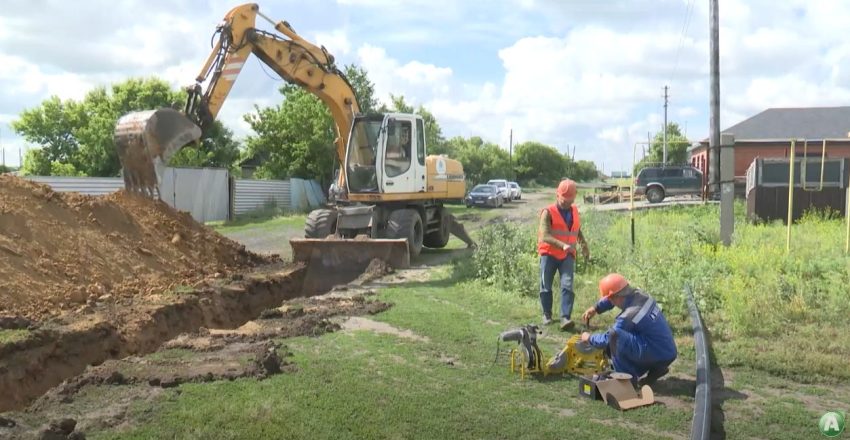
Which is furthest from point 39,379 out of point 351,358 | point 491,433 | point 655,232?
point 655,232

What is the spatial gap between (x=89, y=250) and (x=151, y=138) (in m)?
2.41

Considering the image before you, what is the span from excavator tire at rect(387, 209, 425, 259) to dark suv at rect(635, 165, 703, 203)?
60.9ft

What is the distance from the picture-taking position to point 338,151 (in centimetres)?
1623

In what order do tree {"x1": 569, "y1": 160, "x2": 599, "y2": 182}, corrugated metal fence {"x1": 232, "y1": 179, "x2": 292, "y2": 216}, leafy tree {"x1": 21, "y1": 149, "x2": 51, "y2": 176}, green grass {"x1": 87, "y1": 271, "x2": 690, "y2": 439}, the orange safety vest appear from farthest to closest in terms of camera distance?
1. tree {"x1": 569, "y1": 160, "x2": 599, "y2": 182}
2. leafy tree {"x1": 21, "y1": 149, "x2": 51, "y2": 176}
3. corrugated metal fence {"x1": 232, "y1": 179, "x2": 292, "y2": 216}
4. the orange safety vest
5. green grass {"x1": 87, "y1": 271, "x2": 690, "y2": 439}

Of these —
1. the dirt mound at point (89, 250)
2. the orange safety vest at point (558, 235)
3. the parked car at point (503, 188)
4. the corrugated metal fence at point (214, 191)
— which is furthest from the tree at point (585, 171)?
the orange safety vest at point (558, 235)

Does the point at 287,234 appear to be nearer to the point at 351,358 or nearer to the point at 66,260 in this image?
the point at 66,260

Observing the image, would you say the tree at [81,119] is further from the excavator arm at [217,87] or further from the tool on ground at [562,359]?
the tool on ground at [562,359]

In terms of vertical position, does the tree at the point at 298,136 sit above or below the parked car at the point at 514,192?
above

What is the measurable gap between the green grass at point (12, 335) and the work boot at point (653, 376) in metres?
6.01

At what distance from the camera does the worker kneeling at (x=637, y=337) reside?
6281 millimetres

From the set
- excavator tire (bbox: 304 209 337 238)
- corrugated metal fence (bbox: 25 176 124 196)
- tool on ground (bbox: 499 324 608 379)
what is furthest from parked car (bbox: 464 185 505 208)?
tool on ground (bbox: 499 324 608 379)

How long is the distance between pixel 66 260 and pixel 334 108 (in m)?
7.02

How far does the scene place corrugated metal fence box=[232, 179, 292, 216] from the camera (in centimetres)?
3079

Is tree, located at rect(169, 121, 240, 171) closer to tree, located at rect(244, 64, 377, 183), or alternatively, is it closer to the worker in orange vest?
tree, located at rect(244, 64, 377, 183)
